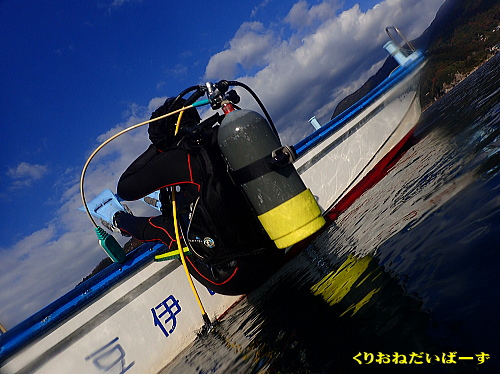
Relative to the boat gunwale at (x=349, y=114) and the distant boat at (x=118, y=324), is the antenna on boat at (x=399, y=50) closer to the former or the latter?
the boat gunwale at (x=349, y=114)

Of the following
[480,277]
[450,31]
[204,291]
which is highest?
[450,31]

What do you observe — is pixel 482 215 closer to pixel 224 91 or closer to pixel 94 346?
pixel 224 91

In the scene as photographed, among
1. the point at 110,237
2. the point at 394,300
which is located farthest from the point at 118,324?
the point at 394,300

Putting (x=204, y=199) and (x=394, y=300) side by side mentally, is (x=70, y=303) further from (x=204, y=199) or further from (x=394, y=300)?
(x=394, y=300)

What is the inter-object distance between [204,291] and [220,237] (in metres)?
1.71

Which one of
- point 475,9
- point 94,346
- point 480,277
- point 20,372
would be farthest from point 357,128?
point 475,9

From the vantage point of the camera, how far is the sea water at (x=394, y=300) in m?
1.59

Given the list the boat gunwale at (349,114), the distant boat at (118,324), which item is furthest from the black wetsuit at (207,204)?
the boat gunwale at (349,114)

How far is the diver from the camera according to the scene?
306 cm

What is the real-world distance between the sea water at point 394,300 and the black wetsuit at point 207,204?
1.91 ft

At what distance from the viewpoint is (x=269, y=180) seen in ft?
9.59

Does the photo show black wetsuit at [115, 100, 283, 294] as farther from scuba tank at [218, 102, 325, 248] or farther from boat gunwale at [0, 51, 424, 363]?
boat gunwale at [0, 51, 424, 363]

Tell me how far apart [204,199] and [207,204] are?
56mm

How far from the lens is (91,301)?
3.61m
